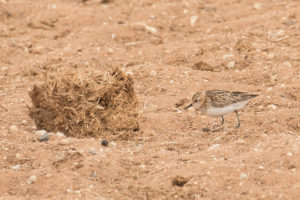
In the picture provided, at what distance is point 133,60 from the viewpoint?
10125mm

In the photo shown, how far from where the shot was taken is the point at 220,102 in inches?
297

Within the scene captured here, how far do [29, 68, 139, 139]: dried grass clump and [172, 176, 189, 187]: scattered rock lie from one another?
1.68m

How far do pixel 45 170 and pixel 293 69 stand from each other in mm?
4562

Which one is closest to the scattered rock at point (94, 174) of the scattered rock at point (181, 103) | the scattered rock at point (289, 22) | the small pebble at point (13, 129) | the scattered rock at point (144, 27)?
the small pebble at point (13, 129)

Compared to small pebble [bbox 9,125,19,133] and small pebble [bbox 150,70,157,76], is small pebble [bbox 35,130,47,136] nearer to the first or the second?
small pebble [bbox 9,125,19,133]

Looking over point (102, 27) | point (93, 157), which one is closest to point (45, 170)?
point (93, 157)

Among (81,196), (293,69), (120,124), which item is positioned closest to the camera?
(81,196)

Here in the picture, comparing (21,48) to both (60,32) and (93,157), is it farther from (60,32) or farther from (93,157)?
(93,157)

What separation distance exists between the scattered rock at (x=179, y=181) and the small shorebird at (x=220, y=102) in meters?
1.97

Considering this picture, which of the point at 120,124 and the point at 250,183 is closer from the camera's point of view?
the point at 250,183

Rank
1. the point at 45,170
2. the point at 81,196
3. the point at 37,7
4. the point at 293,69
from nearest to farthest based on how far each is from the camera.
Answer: the point at 81,196, the point at 45,170, the point at 293,69, the point at 37,7

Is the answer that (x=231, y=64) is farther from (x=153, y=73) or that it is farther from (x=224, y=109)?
(x=224, y=109)

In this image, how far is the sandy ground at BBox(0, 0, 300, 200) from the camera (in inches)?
226

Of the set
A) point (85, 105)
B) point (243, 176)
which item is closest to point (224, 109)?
point (85, 105)
